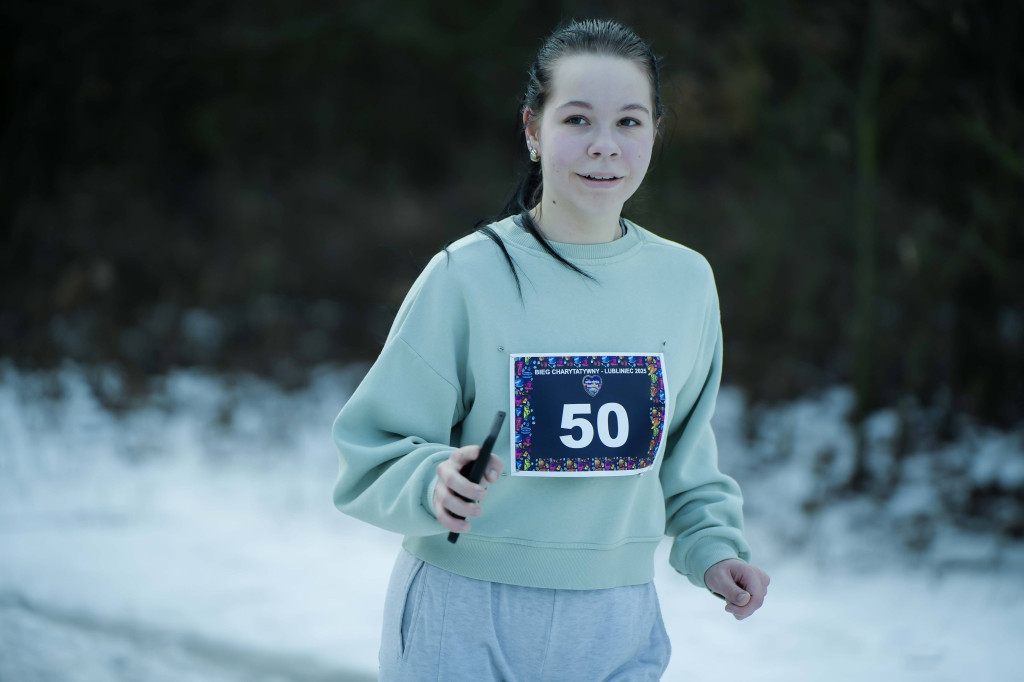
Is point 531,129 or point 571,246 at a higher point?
point 531,129

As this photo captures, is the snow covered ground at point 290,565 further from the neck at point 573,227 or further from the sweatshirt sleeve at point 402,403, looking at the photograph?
the neck at point 573,227

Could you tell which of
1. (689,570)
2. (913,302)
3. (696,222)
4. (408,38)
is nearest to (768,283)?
(696,222)

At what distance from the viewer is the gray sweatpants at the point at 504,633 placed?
1.62 meters

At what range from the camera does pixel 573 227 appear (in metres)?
1.73

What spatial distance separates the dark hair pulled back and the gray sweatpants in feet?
1.70

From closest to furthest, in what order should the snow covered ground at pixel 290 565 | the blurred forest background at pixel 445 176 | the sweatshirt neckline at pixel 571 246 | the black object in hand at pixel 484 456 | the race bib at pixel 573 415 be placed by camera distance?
1. the black object in hand at pixel 484 456
2. the race bib at pixel 573 415
3. the sweatshirt neckline at pixel 571 246
4. the snow covered ground at pixel 290 565
5. the blurred forest background at pixel 445 176

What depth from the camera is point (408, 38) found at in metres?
6.59

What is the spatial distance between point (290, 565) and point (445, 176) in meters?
4.12

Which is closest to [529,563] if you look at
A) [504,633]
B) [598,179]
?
[504,633]

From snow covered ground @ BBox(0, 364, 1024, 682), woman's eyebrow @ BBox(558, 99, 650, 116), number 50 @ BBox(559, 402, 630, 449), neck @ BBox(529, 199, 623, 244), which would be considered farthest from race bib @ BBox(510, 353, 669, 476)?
snow covered ground @ BBox(0, 364, 1024, 682)

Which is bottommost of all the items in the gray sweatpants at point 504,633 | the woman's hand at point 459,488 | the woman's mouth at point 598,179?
the gray sweatpants at point 504,633

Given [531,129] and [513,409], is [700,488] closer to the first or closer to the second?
[513,409]

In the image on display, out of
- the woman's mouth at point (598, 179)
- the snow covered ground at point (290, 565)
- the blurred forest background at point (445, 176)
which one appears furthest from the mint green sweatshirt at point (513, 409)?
the blurred forest background at point (445, 176)

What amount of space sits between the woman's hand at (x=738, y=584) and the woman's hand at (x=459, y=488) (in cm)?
55
